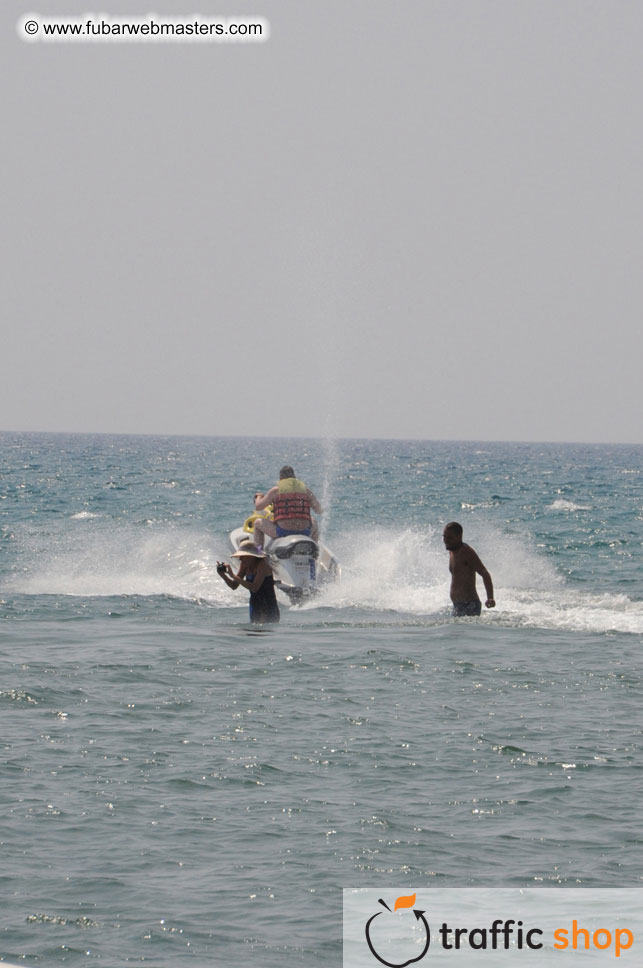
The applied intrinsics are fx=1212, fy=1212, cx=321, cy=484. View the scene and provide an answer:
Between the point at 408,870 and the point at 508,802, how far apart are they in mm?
1314

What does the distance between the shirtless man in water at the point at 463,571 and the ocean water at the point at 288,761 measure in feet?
0.85

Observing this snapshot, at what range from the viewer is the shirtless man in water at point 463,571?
1491 centimetres

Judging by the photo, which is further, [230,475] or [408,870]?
[230,475]

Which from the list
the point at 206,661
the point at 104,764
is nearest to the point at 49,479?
the point at 206,661

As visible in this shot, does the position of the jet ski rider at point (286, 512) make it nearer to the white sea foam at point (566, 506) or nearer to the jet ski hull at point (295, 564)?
the jet ski hull at point (295, 564)

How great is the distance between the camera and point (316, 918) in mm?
5996

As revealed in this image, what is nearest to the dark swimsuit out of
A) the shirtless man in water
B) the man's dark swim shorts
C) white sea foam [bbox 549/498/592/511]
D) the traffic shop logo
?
the shirtless man in water

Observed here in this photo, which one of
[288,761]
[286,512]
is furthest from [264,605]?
[288,761]

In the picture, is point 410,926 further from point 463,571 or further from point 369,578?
point 369,578

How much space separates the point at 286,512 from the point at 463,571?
454 cm

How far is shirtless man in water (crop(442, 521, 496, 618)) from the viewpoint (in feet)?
48.9

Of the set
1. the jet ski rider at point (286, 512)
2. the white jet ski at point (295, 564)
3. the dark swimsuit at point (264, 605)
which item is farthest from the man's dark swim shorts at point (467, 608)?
the jet ski rider at point (286, 512)

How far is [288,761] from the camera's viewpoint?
854cm

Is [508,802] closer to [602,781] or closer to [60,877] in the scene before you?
[602,781]
